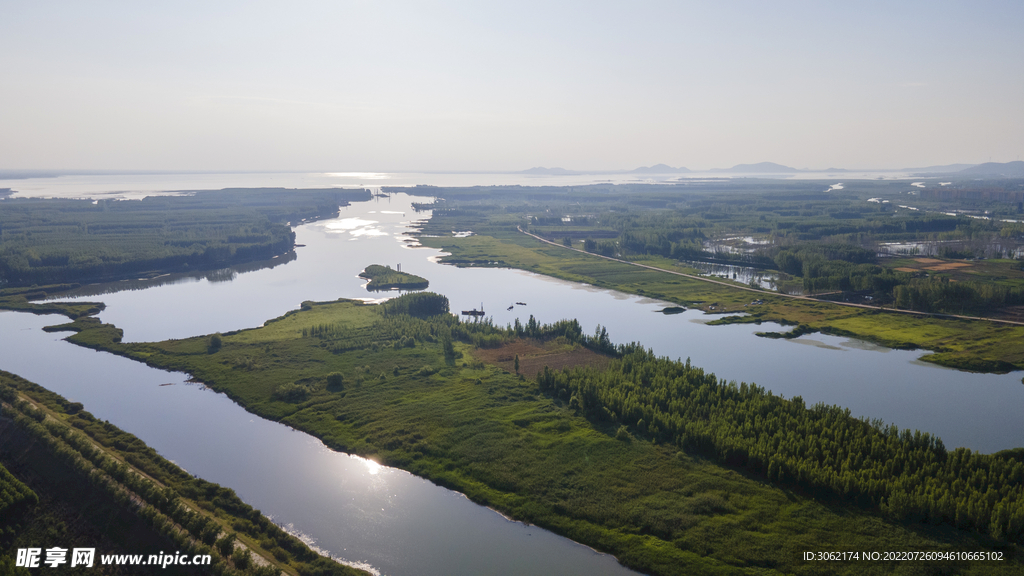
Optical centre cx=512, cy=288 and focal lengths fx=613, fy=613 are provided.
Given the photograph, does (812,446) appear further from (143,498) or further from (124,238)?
(124,238)

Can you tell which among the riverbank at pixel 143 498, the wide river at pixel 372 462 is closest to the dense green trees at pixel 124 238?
the wide river at pixel 372 462

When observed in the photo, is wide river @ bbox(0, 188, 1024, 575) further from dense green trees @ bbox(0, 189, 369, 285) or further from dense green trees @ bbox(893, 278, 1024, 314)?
dense green trees @ bbox(893, 278, 1024, 314)

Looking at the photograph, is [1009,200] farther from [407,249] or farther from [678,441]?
[678,441]

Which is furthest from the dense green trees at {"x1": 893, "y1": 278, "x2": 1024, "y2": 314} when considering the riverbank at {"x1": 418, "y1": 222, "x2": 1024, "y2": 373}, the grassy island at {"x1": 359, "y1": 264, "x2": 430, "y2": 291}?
the grassy island at {"x1": 359, "y1": 264, "x2": 430, "y2": 291}

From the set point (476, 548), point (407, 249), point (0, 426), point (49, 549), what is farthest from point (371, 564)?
point (407, 249)

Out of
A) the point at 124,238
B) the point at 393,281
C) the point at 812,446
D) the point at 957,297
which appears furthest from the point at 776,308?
the point at 124,238
